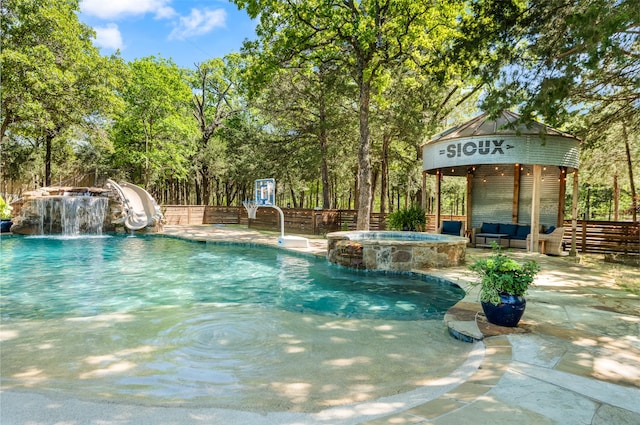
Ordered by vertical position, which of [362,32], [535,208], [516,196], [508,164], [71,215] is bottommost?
[71,215]

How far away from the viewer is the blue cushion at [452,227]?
12.6 m

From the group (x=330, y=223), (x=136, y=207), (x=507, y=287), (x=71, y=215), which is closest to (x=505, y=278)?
(x=507, y=287)

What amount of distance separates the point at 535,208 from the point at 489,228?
264 centimetres

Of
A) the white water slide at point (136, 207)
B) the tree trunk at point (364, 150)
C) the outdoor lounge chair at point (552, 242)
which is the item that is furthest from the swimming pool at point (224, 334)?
the white water slide at point (136, 207)

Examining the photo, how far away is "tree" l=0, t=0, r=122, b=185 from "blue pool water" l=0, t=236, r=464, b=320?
6510 millimetres

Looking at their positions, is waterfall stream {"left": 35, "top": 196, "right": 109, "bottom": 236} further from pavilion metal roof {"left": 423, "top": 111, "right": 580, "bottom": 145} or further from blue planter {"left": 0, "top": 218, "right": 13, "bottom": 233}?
pavilion metal roof {"left": 423, "top": 111, "right": 580, "bottom": 145}

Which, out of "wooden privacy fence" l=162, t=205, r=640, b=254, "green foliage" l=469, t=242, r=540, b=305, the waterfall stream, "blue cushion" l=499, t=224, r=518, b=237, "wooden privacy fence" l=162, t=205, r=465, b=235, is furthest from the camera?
the waterfall stream

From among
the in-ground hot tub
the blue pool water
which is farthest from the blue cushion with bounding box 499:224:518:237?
the blue pool water

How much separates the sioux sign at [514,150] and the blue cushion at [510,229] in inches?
102

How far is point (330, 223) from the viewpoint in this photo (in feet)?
52.9

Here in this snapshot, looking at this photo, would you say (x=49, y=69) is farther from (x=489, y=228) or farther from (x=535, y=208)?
(x=535, y=208)

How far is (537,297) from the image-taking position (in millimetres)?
5539

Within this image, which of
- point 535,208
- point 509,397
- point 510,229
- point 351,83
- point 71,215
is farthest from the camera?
point 351,83

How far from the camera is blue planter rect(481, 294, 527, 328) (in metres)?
4.02
